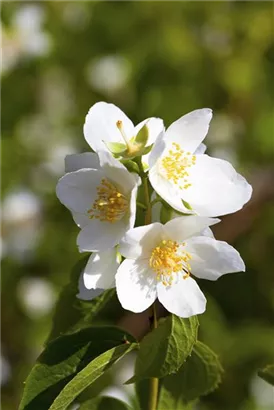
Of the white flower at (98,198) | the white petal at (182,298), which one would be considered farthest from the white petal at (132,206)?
the white petal at (182,298)

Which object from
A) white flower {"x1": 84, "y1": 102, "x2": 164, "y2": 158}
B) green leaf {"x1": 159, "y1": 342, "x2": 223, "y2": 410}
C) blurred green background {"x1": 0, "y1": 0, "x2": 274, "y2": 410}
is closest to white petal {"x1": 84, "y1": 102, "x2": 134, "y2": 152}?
white flower {"x1": 84, "y1": 102, "x2": 164, "y2": 158}

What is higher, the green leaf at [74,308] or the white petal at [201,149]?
the white petal at [201,149]

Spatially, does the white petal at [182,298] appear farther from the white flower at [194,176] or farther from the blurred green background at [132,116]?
the blurred green background at [132,116]

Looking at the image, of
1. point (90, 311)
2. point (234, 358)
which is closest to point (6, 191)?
point (234, 358)

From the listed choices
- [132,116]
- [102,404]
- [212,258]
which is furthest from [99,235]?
[132,116]

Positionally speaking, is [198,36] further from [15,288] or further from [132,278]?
[132,278]

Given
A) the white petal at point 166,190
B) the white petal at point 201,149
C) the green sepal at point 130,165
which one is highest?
the green sepal at point 130,165

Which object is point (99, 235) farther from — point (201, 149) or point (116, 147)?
point (201, 149)

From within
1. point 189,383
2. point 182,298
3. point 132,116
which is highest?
point 182,298
